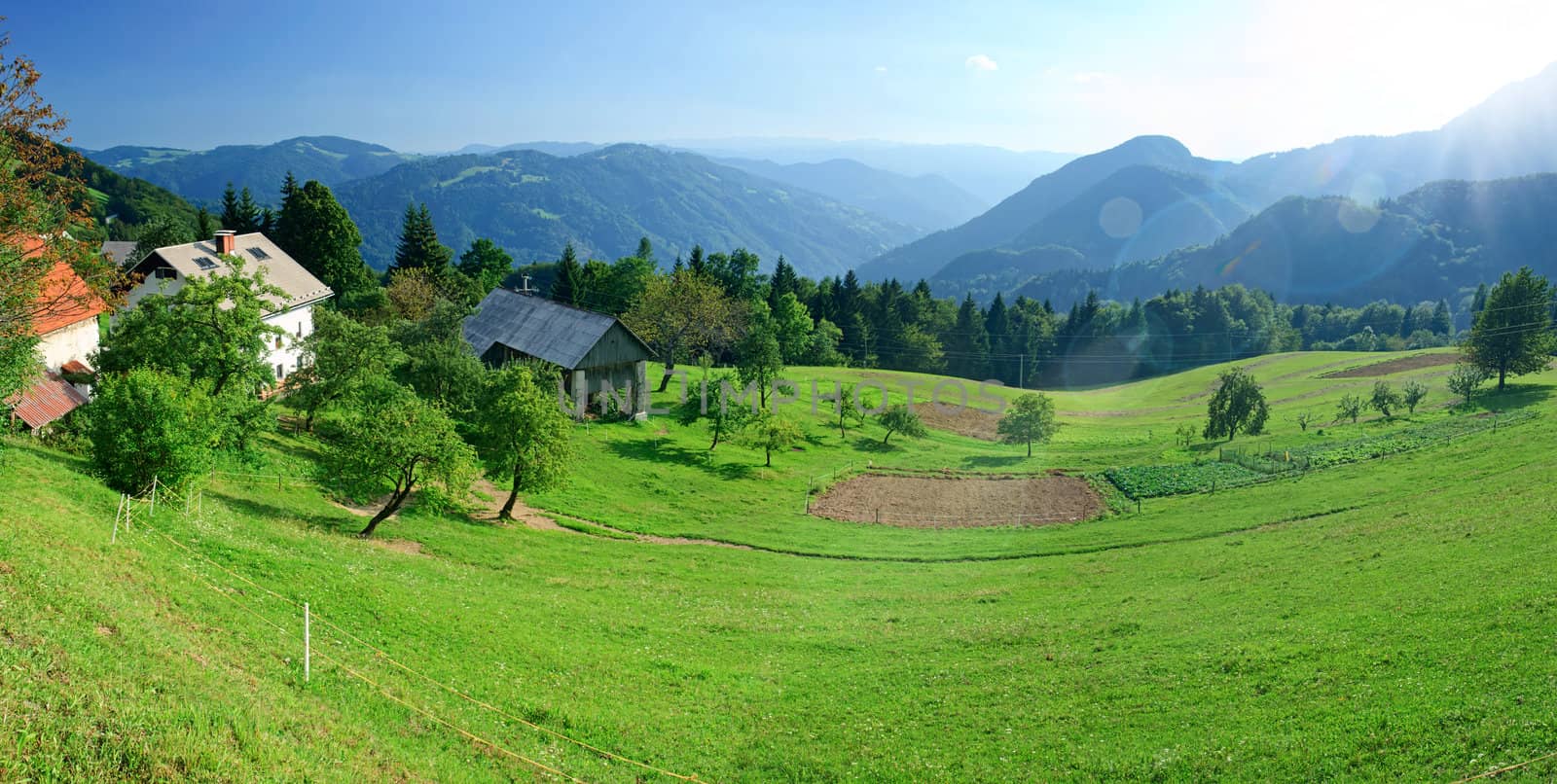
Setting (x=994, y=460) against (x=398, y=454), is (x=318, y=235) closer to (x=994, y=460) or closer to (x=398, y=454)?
(x=398, y=454)

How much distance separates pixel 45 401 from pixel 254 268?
Answer: 3121 centimetres

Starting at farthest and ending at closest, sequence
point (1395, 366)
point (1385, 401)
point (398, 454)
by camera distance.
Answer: point (1395, 366)
point (1385, 401)
point (398, 454)

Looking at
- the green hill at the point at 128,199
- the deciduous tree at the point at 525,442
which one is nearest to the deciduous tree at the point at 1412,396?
the deciduous tree at the point at 525,442

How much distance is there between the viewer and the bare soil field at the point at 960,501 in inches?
1690

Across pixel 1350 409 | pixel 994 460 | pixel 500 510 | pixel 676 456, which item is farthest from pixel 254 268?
pixel 1350 409

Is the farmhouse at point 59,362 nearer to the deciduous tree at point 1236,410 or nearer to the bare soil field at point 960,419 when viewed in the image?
the bare soil field at point 960,419

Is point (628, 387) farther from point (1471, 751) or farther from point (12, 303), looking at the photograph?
point (1471, 751)

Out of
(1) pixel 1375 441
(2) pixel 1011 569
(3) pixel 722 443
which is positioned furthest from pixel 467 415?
(1) pixel 1375 441

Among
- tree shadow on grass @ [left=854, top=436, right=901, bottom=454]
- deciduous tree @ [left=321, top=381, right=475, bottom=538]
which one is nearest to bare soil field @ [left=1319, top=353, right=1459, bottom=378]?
tree shadow on grass @ [left=854, top=436, right=901, bottom=454]

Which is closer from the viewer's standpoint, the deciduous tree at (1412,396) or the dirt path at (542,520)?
the dirt path at (542,520)

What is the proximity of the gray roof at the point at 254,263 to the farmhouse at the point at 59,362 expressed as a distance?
43.3 feet

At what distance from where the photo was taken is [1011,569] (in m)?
32.5

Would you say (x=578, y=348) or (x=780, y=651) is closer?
(x=780, y=651)

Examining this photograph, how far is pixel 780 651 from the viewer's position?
22719mm
